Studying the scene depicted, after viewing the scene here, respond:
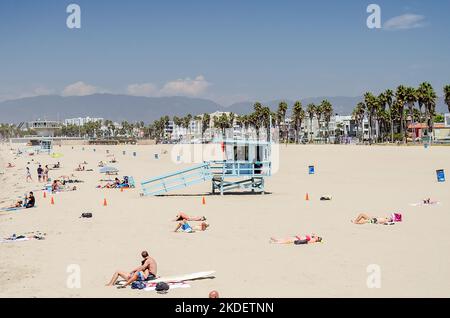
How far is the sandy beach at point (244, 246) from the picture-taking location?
10820 mm

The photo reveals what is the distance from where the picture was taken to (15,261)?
529 inches

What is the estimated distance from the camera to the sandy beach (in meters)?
10.8

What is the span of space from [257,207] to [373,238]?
7.91 meters

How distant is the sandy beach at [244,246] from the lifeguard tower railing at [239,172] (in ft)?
4.44

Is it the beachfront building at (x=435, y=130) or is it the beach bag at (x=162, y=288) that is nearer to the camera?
the beach bag at (x=162, y=288)

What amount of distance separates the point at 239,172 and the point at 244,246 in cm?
1324

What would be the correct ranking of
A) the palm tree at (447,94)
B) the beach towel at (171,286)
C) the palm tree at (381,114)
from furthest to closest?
the palm tree at (381,114) < the palm tree at (447,94) < the beach towel at (171,286)

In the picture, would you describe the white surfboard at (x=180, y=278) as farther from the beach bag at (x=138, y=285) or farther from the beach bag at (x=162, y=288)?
the beach bag at (x=162, y=288)

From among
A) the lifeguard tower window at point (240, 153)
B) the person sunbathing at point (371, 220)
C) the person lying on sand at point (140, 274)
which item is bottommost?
the person lying on sand at point (140, 274)

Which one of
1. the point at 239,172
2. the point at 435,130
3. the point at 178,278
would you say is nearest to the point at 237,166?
the point at 239,172

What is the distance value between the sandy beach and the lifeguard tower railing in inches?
53.3

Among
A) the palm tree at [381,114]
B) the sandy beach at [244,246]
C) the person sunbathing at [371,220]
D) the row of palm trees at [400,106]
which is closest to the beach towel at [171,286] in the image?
the sandy beach at [244,246]

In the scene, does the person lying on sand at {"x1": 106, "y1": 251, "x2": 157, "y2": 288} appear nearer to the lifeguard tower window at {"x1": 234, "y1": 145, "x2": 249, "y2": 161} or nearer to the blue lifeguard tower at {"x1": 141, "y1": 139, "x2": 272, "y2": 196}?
the blue lifeguard tower at {"x1": 141, "y1": 139, "x2": 272, "y2": 196}
